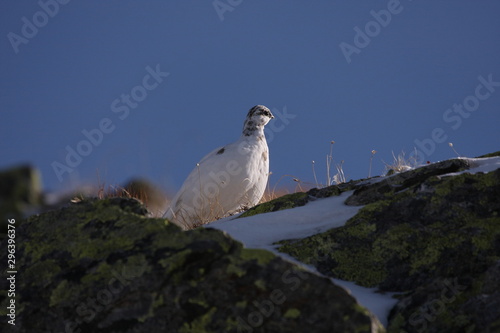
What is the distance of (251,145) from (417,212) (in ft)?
18.9

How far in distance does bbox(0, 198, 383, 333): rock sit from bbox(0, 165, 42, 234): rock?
27.3 feet

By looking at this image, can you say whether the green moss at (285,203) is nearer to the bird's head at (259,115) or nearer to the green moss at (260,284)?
the green moss at (260,284)

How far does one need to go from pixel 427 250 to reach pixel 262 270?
1164mm

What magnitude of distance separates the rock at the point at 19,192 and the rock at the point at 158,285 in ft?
27.3

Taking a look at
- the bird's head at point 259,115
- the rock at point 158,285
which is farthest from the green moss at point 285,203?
the bird's head at point 259,115

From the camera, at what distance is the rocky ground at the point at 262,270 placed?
90.3 inches

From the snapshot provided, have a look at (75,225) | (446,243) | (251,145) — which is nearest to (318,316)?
(446,243)

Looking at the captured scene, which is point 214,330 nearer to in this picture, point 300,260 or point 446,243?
point 300,260

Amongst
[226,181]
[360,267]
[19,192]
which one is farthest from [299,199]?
[19,192]

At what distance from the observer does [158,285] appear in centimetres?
246

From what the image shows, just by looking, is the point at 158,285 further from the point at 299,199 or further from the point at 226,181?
the point at 226,181

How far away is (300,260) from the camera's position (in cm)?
334

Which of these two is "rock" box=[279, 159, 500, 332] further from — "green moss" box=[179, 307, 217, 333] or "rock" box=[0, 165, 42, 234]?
"rock" box=[0, 165, 42, 234]

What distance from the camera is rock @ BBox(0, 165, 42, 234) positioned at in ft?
37.7
